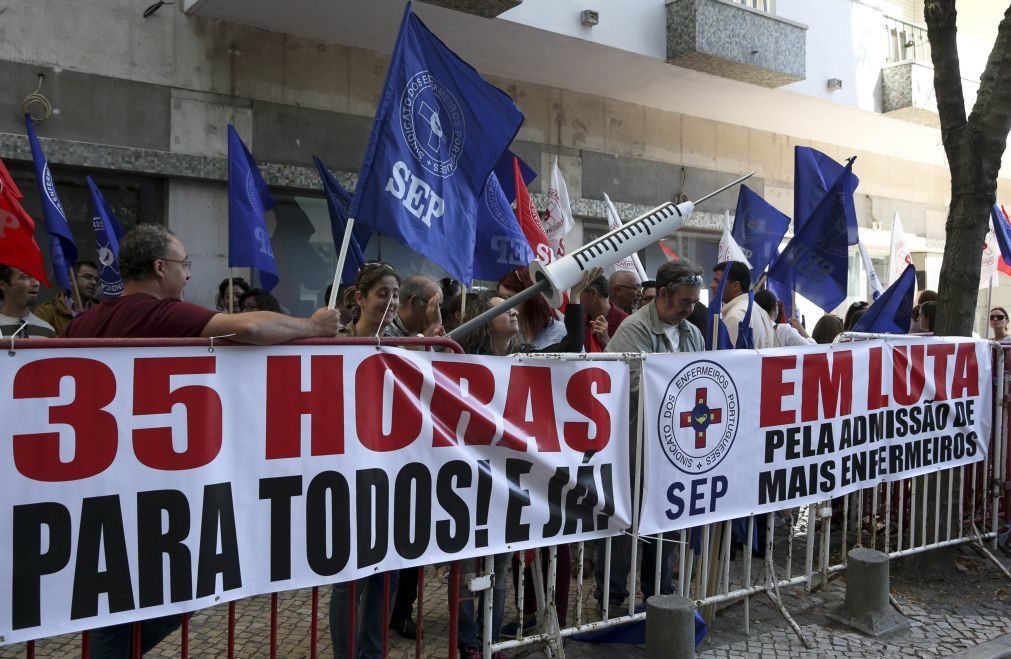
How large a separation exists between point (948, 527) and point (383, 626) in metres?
4.28

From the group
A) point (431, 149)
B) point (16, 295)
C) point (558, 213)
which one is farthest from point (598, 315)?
point (16, 295)

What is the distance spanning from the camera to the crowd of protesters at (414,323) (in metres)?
3.15

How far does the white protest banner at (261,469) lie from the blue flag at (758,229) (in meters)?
4.88

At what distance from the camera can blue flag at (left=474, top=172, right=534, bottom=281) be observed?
6.04m

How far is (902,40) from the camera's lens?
51.1 feet

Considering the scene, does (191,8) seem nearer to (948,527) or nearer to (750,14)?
(750,14)

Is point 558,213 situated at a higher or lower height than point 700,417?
higher

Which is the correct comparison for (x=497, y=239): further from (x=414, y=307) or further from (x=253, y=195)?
(x=253, y=195)

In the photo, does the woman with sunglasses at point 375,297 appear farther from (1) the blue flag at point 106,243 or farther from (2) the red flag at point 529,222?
(1) the blue flag at point 106,243

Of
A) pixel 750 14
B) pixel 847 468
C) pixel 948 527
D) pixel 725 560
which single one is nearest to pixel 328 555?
pixel 725 560

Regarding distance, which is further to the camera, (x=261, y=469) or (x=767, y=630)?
(x=767, y=630)

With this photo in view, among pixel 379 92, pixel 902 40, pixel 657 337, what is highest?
pixel 902 40

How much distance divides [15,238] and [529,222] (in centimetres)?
365

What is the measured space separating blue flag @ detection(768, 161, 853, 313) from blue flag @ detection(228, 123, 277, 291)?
3918 mm
